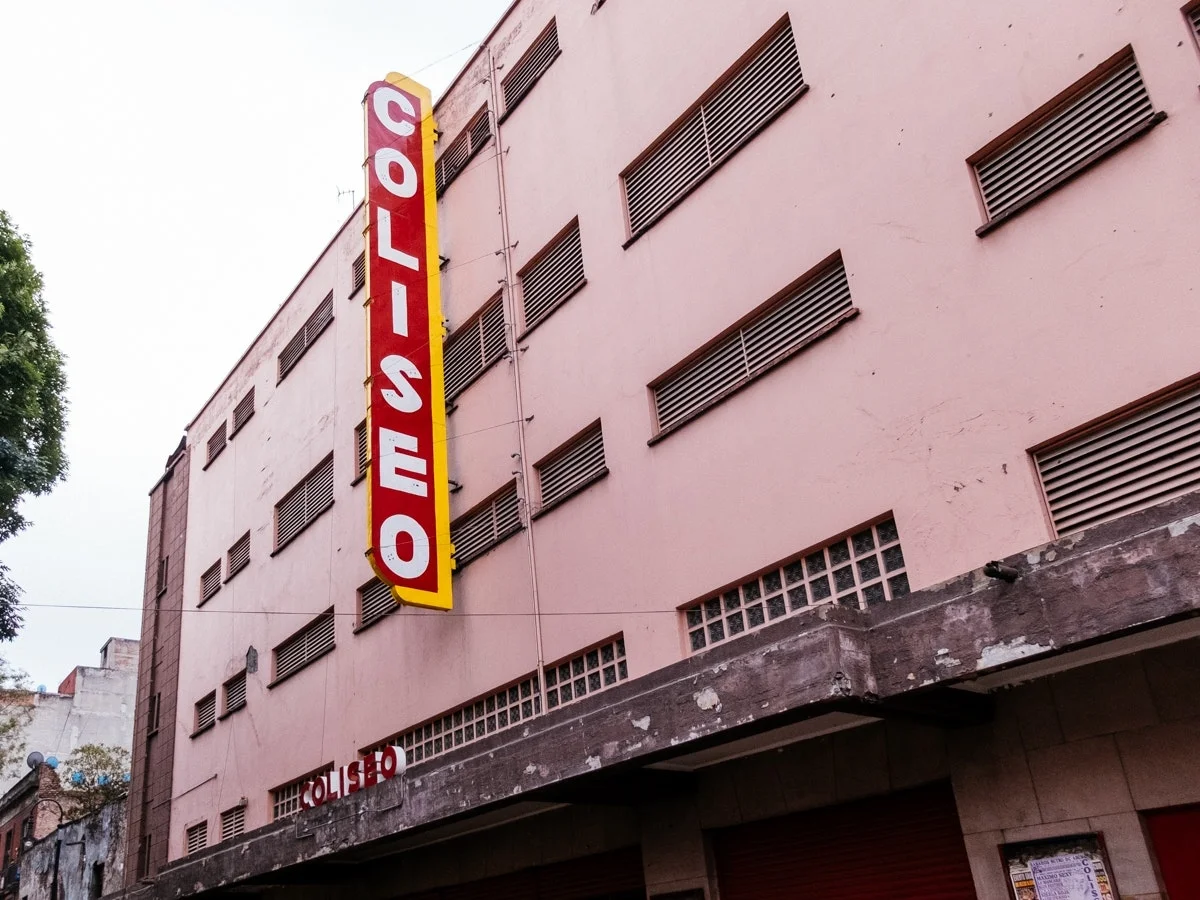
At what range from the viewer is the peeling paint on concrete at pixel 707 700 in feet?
24.4

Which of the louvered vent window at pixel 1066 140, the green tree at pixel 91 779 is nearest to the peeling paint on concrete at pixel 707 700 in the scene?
the louvered vent window at pixel 1066 140

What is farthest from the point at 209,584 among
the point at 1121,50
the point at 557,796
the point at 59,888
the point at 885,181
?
the point at 1121,50

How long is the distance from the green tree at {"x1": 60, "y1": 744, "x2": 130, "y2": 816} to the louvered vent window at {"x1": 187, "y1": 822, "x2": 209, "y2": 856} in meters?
11.9

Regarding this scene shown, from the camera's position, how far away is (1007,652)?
614cm

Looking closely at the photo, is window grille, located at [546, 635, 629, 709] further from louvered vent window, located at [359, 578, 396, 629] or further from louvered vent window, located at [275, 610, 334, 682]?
louvered vent window, located at [275, 610, 334, 682]

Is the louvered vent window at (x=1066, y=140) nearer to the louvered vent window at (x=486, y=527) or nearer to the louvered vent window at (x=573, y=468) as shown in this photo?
the louvered vent window at (x=573, y=468)

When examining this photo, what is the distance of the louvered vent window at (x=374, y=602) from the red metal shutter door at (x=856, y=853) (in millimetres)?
7052

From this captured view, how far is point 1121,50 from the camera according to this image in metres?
7.97

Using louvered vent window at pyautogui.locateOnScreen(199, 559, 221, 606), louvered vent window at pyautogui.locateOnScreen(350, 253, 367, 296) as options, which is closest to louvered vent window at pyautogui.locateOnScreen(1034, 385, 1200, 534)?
louvered vent window at pyautogui.locateOnScreen(350, 253, 367, 296)

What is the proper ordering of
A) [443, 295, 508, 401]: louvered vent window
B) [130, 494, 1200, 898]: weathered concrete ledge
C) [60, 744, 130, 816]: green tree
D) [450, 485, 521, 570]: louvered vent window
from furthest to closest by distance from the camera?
[60, 744, 130, 816]: green tree, [443, 295, 508, 401]: louvered vent window, [450, 485, 521, 570]: louvered vent window, [130, 494, 1200, 898]: weathered concrete ledge

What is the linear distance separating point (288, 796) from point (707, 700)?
1221cm

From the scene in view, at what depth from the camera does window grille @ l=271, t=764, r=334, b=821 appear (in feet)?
55.2

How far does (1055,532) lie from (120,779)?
31723mm

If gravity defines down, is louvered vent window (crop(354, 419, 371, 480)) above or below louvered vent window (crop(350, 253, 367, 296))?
below
